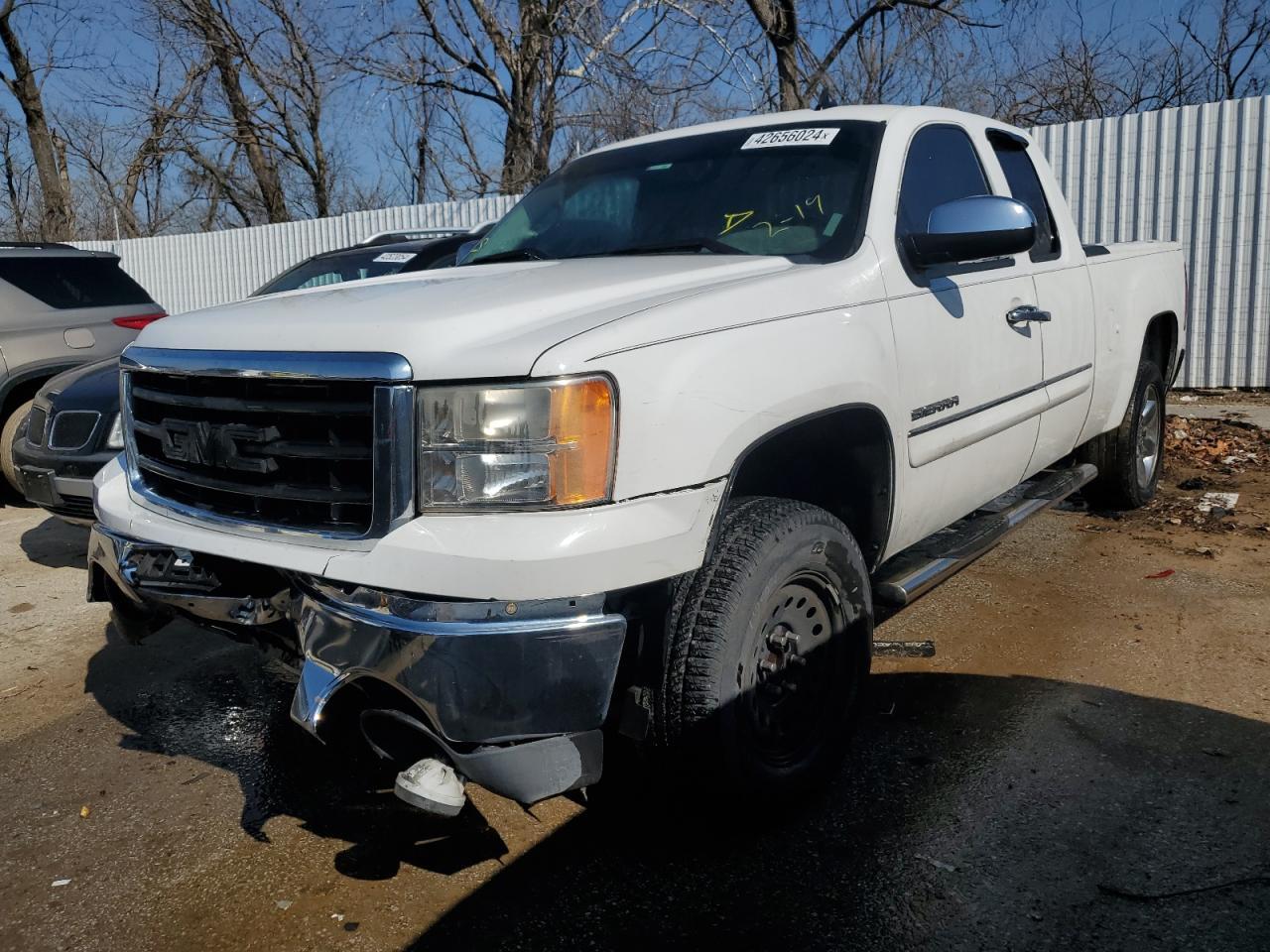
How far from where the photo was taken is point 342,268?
7.73m

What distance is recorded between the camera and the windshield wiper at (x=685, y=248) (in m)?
3.29

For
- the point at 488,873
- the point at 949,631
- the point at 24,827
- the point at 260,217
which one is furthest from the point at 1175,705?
the point at 260,217

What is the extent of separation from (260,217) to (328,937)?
31229 mm

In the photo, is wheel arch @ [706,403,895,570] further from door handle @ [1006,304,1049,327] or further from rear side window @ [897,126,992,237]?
door handle @ [1006,304,1049,327]

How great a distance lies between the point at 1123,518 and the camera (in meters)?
5.93

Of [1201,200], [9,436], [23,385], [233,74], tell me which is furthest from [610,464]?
[233,74]

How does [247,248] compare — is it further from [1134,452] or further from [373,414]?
[373,414]

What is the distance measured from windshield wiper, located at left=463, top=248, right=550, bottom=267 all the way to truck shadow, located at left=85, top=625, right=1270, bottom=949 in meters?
1.60

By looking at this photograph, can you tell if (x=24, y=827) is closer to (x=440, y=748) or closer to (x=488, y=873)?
(x=488, y=873)

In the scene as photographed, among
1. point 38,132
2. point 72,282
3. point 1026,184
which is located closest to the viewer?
point 1026,184

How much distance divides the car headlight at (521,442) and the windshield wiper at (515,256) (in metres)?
1.43

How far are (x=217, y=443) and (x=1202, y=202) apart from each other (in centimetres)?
1007

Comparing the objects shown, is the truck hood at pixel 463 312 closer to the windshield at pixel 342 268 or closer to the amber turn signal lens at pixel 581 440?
the amber turn signal lens at pixel 581 440

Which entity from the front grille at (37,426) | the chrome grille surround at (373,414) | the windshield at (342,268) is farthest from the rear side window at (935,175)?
the windshield at (342,268)
